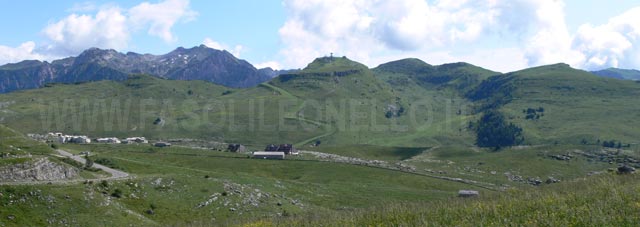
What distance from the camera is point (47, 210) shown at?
81.6 meters

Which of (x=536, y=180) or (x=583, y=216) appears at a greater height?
(x=583, y=216)

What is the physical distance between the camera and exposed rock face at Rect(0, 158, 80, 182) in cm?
9006

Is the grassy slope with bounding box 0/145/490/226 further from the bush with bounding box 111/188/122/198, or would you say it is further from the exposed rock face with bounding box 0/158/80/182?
the exposed rock face with bounding box 0/158/80/182

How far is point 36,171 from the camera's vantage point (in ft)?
312

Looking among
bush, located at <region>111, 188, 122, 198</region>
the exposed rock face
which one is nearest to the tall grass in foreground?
bush, located at <region>111, 188, 122, 198</region>

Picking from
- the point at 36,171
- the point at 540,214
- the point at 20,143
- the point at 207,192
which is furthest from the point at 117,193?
the point at 540,214

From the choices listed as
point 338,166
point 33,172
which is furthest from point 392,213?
point 338,166

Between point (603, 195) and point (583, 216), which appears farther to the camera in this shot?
point (603, 195)

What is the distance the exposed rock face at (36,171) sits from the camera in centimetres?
9006

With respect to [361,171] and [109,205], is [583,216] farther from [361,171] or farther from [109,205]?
[361,171]

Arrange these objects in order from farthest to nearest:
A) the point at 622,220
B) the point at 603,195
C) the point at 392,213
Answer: the point at 392,213, the point at 603,195, the point at 622,220

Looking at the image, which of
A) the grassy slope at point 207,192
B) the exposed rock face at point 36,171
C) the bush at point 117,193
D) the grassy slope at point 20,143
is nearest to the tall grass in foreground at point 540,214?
the grassy slope at point 207,192

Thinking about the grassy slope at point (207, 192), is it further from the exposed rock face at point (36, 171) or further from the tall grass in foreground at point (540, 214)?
the tall grass in foreground at point (540, 214)

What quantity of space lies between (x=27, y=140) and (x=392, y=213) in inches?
5609
